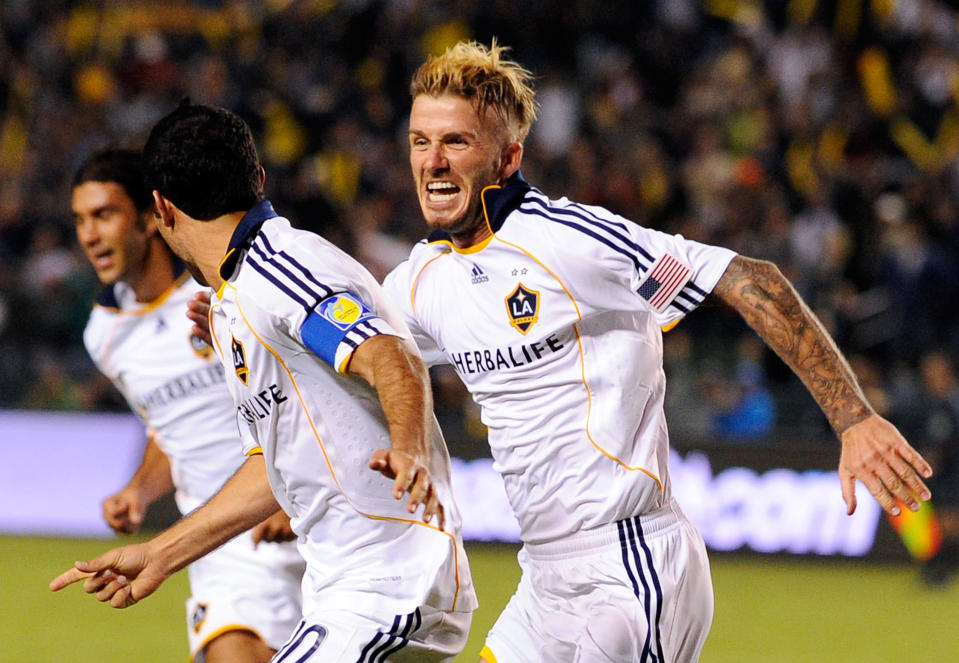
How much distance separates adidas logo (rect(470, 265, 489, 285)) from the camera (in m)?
4.31

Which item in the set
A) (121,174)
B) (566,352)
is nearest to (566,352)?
(566,352)

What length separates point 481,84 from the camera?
436 cm

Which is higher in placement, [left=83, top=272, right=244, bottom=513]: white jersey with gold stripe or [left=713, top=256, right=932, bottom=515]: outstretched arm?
[left=713, top=256, right=932, bottom=515]: outstretched arm

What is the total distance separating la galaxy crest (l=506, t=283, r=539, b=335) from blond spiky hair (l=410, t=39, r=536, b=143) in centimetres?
56

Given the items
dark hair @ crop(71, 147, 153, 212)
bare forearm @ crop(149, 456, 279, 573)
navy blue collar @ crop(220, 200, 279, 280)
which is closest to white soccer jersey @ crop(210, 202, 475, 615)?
navy blue collar @ crop(220, 200, 279, 280)

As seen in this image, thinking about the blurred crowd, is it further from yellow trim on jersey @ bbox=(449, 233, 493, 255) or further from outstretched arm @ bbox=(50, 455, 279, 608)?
outstretched arm @ bbox=(50, 455, 279, 608)

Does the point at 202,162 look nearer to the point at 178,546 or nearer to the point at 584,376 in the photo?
Result: the point at 178,546

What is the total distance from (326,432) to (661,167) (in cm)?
1094

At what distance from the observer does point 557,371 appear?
13.9ft

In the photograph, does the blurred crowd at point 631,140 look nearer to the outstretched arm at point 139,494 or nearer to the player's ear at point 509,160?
the outstretched arm at point 139,494

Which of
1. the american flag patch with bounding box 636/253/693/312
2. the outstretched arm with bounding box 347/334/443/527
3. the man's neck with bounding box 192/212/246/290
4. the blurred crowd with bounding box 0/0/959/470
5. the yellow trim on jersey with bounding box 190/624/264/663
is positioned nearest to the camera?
the outstretched arm with bounding box 347/334/443/527

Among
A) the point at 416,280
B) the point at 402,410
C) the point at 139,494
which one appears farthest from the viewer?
the point at 139,494

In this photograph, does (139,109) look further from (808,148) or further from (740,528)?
(740,528)

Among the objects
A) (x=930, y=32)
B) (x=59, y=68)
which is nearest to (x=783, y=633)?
(x=930, y=32)
